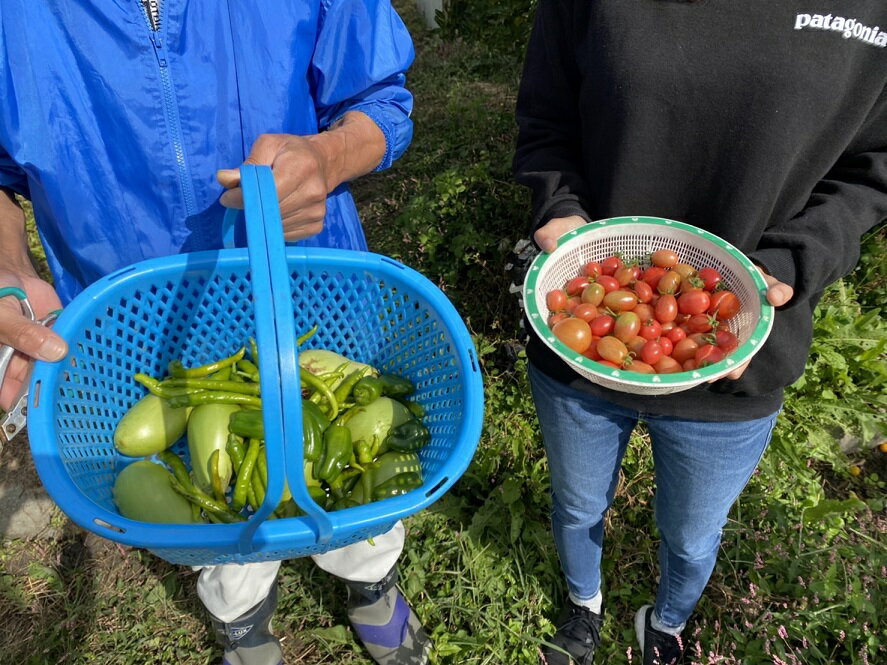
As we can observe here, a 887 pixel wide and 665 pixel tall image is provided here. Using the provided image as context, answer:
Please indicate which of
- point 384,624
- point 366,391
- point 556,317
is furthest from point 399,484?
point 384,624

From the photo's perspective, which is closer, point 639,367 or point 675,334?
point 639,367

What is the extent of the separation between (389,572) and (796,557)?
147cm

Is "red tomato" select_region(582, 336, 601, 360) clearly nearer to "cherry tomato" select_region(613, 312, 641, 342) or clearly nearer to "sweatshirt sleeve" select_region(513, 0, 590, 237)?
"cherry tomato" select_region(613, 312, 641, 342)

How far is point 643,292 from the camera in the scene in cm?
165

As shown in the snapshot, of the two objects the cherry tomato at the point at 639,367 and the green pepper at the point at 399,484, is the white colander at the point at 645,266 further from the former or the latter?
the green pepper at the point at 399,484

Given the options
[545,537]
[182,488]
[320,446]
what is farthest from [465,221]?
[182,488]

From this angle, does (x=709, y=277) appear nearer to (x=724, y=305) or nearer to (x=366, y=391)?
(x=724, y=305)

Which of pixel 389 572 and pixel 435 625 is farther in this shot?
pixel 435 625

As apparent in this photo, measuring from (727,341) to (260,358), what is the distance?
1.05 m

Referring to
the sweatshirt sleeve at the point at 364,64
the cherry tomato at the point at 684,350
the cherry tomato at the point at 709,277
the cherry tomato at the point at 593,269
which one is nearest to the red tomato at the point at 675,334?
the cherry tomato at the point at 684,350

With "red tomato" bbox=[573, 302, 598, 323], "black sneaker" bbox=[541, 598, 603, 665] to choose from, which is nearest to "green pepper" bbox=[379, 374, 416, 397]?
"red tomato" bbox=[573, 302, 598, 323]

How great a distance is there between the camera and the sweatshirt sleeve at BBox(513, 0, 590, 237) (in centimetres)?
165

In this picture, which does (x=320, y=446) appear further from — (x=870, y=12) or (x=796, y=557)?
(x=796, y=557)

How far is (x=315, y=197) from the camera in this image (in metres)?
1.46
